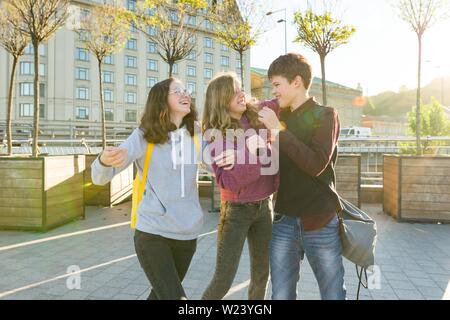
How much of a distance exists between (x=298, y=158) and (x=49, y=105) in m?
44.7

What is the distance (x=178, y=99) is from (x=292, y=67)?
762mm

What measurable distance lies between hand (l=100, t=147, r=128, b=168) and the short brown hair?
3.37 ft

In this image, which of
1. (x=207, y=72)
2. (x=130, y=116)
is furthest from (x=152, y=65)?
(x=207, y=72)

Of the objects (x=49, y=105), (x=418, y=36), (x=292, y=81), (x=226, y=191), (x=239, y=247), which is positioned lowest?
(x=239, y=247)

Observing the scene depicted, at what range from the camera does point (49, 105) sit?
136ft

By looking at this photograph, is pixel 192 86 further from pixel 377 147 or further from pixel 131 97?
pixel 377 147

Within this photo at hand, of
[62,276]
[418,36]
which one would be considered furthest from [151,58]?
[62,276]

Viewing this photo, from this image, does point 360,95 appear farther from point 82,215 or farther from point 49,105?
point 82,215

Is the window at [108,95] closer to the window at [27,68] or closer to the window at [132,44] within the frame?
the window at [132,44]

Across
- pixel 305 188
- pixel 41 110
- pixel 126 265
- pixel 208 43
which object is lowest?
pixel 126 265

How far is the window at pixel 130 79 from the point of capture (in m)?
46.2

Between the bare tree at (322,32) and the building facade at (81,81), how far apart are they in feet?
96.0

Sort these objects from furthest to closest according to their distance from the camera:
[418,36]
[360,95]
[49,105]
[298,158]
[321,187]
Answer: [360,95]
[49,105]
[418,36]
[321,187]
[298,158]

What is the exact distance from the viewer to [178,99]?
2.40m
